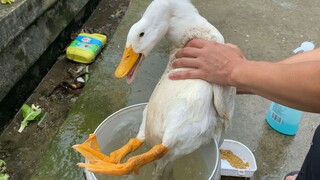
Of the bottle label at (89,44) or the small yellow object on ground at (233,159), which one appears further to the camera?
the bottle label at (89,44)

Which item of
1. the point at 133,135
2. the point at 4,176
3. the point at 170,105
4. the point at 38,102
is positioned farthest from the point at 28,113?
the point at 170,105

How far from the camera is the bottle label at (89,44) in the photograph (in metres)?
2.47

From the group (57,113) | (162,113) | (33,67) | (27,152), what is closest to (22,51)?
(33,67)

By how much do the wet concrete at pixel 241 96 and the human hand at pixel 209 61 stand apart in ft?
2.08

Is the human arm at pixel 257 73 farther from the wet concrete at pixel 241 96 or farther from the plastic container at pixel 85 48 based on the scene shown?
the plastic container at pixel 85 48

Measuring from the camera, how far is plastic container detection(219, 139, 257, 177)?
1.57m

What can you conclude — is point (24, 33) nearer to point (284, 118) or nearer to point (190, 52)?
point (190, 52)

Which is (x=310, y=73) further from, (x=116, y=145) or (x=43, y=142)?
(x=43, y=142)

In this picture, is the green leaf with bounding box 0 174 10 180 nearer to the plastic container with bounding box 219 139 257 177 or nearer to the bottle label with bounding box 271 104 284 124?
the plastic container with bounding box 219 139 257 177

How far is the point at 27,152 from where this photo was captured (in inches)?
78.8

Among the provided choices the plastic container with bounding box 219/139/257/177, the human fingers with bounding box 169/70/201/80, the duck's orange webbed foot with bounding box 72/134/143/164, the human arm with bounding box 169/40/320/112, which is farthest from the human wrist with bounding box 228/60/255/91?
the plastic container with bounding box 219/139/257/177

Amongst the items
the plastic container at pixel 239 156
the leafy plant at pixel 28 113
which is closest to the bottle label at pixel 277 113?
the plastic container at pixel 239 156

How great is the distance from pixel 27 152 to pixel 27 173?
5.7 inches

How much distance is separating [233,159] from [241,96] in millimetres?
495
